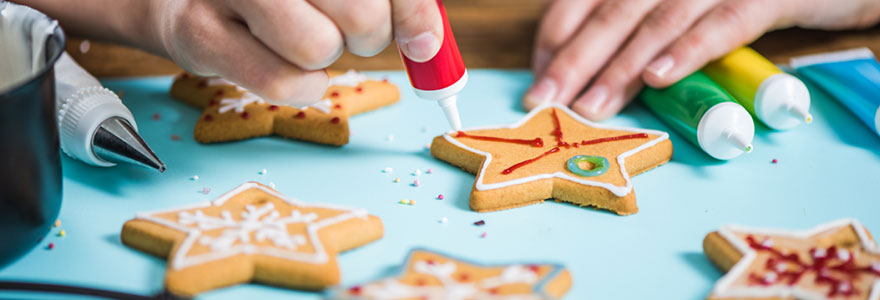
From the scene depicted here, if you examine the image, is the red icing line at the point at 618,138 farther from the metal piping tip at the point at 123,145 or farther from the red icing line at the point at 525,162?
the metal piping tip at the point at 123,145

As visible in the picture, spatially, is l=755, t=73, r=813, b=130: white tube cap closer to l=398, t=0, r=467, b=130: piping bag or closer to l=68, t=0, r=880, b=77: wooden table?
l=68, t=0, r=880, b=77: wooden table

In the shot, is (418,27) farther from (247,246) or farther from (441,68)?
(247,246)

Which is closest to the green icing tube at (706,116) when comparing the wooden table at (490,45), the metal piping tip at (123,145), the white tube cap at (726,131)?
the white tube cap at (726,131)

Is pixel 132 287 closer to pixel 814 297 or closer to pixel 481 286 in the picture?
pixel 481 286

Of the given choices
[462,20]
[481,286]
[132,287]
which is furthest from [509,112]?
[132,287]

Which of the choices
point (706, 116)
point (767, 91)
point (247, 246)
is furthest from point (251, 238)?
point (767, 91)
